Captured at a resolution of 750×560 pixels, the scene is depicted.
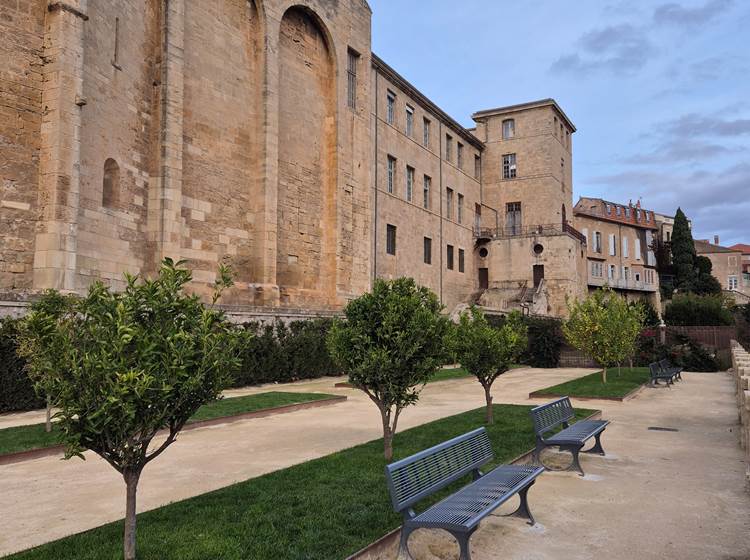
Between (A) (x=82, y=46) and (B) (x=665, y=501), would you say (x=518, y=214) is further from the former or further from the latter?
(B) (x=665, y=501)

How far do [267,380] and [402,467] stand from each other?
1511cm

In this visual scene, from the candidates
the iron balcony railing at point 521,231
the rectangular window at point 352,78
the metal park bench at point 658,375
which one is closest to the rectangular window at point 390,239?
the rectangular window at point 352,78

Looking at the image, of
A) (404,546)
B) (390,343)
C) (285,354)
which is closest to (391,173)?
(285,354)

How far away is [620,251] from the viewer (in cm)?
6162

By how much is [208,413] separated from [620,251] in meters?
57.8

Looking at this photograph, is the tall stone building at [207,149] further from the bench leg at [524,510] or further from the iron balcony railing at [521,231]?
the bench leg at [524,510]

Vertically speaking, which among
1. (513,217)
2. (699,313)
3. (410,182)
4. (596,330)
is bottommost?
(596,330)

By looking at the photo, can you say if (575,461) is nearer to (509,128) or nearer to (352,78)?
(352,78)

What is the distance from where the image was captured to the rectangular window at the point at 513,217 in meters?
48.1

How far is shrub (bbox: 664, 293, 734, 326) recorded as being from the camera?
112 ft

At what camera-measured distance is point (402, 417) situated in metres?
12.4

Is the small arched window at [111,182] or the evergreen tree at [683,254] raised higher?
the evergreen tree at [683,254]

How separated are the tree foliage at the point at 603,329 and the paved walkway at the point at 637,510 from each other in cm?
702

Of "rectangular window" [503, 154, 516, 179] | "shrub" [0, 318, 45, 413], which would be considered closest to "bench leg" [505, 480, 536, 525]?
"shrub" [0, 318, 45, 413]
